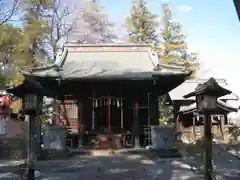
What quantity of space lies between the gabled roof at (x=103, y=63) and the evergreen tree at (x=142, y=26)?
1285 centimetres

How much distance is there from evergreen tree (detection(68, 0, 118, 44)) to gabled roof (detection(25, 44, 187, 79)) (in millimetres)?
12175

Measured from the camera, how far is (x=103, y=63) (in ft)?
51.0

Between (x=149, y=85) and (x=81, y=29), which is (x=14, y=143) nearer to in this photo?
(x=149, y=85)

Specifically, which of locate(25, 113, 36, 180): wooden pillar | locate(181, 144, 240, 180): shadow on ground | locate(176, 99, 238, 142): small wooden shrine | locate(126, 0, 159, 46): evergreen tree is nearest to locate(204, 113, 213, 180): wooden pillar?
locate(181, 144, 240, 180): shadow on ground

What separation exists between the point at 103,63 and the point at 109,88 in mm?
1806

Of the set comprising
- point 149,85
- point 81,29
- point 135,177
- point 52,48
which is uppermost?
point 81,29

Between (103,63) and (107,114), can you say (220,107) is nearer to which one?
(107,114)

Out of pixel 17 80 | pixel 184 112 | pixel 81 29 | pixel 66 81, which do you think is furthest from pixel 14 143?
pixel 81 29

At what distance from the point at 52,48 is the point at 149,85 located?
15.8 metres

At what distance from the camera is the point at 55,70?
44.5 ft

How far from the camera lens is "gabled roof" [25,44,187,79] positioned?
13.2m

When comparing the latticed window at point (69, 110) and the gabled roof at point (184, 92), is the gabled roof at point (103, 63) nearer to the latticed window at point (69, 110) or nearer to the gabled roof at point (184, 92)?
the latticed window at point (69, 110)

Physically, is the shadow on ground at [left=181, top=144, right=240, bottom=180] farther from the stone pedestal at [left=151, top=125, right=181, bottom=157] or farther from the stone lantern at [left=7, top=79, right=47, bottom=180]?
the stone lantern at [left=7, top=79, right=47, bottom=180]

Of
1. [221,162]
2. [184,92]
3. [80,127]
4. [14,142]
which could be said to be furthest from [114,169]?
[184,92]
